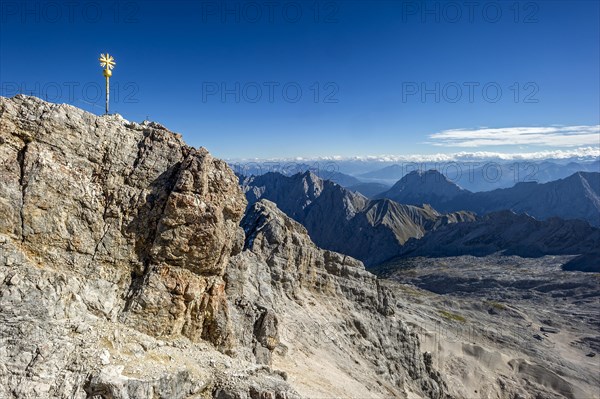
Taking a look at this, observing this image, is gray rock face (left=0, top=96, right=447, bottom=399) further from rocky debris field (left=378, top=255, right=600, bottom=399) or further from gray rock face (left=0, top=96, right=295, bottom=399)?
rocky debris field (left=378, top=255, right=600, bottom=399)

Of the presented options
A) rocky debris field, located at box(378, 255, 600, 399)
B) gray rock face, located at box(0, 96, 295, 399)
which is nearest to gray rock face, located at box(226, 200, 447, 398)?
gray rock face, located at box(0, 96, 295, 399)

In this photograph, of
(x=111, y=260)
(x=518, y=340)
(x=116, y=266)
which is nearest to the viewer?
(x=111, y=260)

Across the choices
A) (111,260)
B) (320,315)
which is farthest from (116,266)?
(320,315)

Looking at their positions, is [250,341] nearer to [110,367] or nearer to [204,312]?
[204,312]

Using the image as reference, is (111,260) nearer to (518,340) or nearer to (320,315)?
(320,315)

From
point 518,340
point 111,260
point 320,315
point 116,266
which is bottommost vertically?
point 518,340

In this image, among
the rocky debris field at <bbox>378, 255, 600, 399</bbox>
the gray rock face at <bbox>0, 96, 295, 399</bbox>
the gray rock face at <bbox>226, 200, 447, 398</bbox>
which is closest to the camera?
the gray rock face at <bbox>0, 96, 295, 399</bbox>

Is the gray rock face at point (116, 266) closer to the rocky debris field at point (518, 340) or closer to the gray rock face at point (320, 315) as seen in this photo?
the gray rock face at point (320, 315)

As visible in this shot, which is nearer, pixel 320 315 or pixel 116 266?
pixel 116 266

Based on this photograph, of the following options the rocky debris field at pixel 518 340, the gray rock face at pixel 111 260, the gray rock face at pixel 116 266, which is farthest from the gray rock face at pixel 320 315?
the rocky debris field at pixel 518 340

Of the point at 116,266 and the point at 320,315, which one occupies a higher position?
the point at 116,266

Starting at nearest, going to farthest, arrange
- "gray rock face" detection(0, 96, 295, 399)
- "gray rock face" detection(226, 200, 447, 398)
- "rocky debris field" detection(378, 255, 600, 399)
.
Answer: "gray rock face" detection(0, 96, 295, 399), "gray rock face" detection(226, 200, 447, 398), "rocky debris field" detection(378, 255, 600, 399)

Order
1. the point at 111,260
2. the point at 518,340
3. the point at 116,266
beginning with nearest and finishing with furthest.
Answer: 1. the point at 111,260
2. the point at 116,266
3. the point at 518,340

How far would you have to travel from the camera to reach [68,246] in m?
25.0
